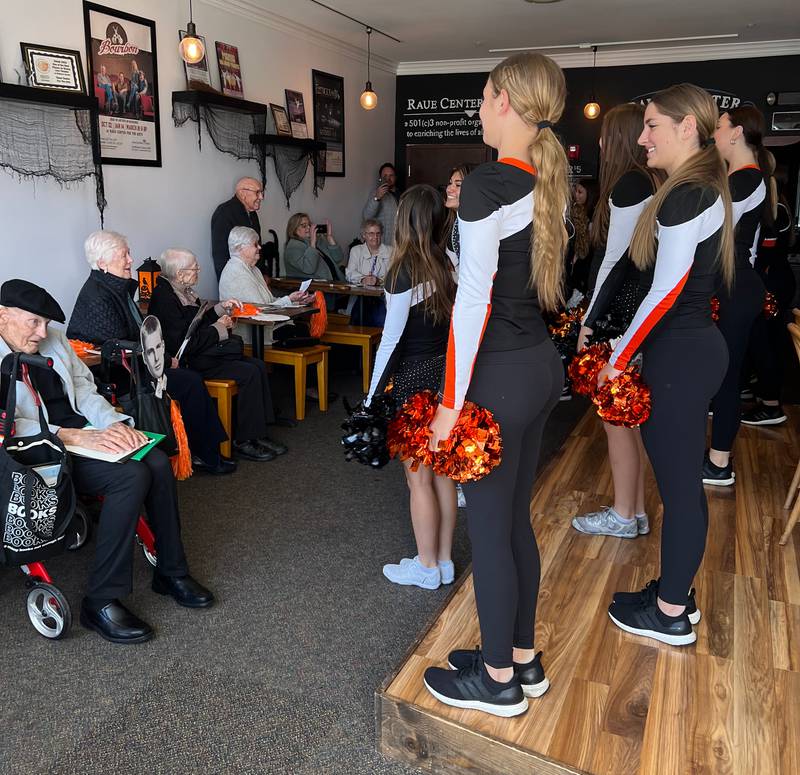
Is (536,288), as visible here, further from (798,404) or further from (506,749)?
(798,404)

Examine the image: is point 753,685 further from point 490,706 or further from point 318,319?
Result: point 318,319

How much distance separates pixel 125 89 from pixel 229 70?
1188mm

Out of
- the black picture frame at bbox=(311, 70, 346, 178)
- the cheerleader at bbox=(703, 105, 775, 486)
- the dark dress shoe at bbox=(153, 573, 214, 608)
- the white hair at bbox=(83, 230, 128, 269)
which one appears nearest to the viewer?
the dark dress shoe at bbox=(153, 573, 214, 608)

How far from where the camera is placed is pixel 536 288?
159 centimetres

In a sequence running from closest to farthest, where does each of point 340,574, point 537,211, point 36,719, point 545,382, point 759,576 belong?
point 537,211 → point 545,382 → point 36,719 → point 759,576 → point 340,574

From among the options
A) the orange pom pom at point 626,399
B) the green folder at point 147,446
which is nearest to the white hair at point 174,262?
the green folder at point 147,446

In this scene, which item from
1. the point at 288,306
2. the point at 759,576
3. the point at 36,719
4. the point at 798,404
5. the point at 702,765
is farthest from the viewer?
the point at 798,404

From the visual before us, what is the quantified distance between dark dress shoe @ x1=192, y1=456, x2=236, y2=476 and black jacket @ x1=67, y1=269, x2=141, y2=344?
84 centimetres

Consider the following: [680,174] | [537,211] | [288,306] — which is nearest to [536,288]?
[537,211]

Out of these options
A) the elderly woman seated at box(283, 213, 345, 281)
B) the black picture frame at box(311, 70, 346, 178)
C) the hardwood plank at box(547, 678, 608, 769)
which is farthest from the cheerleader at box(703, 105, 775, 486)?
the black picture frame at box(311, 70, 346, 178)

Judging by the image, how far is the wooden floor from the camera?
5.86 feet

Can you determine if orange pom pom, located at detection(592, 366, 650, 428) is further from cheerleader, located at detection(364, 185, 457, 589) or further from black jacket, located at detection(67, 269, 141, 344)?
black jacket, located at detection(67, 269, 141, 344)

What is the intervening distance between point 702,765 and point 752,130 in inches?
107

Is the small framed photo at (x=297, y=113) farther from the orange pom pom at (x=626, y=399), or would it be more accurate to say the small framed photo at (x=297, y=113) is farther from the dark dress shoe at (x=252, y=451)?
the orange pom pom at (x=626, y=399)
